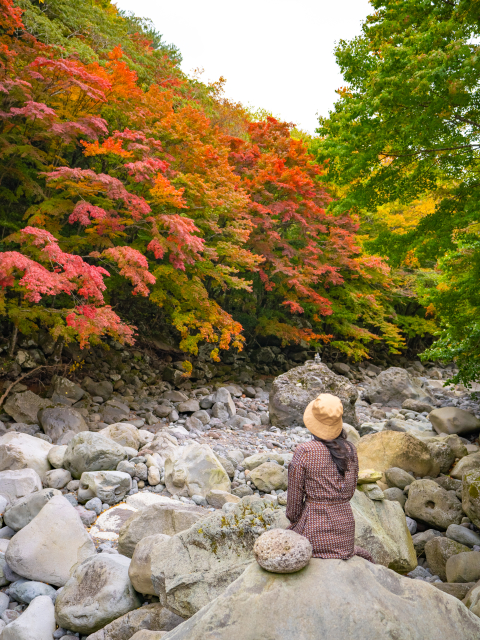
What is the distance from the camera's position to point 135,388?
10.6m

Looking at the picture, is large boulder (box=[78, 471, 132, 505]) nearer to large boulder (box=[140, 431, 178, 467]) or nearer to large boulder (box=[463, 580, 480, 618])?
large boulder (box=[140, 431, 178, 467])

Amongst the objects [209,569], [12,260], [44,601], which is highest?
[12,260]

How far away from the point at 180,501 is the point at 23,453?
2.38 metres

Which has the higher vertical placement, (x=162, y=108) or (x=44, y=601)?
(x=162, y=108)

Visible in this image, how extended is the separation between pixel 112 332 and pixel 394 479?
5172 millimetres

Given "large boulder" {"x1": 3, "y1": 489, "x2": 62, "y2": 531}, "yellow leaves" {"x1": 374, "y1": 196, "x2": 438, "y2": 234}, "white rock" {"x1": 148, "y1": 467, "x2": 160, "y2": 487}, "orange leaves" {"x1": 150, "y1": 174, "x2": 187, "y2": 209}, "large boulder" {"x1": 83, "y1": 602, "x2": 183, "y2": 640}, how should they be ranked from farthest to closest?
"yellow leaves" {"x1": 374, "y1": 196, "x2": 438, "y2": 234}, "orange leaves" {"x1": 150, "y1": 174, "x2": 187, "y2": 209}, "white rock" {"x1": 148, "y1": 467, "x2": 160, "y2": 487}, "large boulder" {"x1": 3, "y1": 489, "x2": 62, "y2": 531}, "large boulder" {"x1": 83, "y1": 602, "x2": 183, "y2": 640}

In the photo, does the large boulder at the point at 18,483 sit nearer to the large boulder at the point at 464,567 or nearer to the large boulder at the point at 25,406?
the large boulder at the point at 25,406

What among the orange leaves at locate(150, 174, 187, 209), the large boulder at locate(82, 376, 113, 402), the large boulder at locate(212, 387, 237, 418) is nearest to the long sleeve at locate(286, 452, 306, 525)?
the orange leaves at locate(150, 174, 187, 209)

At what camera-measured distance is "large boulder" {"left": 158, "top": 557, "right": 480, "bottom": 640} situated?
2068 mm

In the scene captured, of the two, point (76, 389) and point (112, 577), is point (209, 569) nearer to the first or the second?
point (112, 577)

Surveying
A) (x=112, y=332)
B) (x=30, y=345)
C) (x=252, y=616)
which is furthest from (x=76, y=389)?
(x=252, y=616)

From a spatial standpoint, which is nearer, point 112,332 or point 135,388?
point 112,332

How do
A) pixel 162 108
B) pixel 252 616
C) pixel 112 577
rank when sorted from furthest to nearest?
pixel 162 108 < pixel 112 577 < pixel 252 616

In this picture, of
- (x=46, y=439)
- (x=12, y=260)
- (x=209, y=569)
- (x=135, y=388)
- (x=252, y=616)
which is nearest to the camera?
(x=252, y=616)
